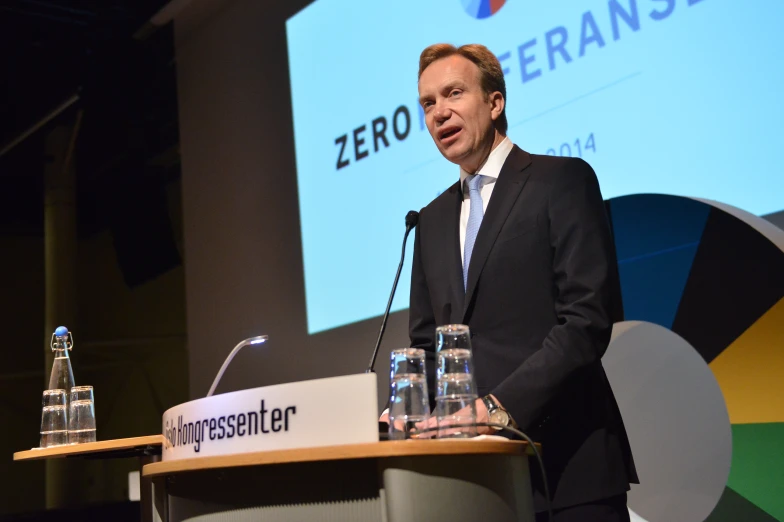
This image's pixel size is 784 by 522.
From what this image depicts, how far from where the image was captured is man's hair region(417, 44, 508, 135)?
211 centimetres

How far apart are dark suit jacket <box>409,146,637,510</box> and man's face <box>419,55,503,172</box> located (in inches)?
3.7

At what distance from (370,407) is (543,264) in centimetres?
64

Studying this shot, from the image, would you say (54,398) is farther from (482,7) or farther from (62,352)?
(482,7)

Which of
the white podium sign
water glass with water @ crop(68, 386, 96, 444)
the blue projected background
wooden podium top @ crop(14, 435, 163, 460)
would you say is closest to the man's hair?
the blue projected background

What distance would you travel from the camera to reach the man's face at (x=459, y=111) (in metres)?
2.06

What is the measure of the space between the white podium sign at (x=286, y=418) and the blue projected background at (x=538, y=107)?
1.63m

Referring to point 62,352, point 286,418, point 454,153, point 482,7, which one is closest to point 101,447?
point 62,352

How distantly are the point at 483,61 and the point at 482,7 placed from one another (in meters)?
1.47

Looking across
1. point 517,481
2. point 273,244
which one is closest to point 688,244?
point 517,481

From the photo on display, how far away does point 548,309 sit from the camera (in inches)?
72.4

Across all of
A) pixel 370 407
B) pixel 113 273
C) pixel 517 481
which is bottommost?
pixel 517 481

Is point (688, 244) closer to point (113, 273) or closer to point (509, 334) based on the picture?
point (509, 334)

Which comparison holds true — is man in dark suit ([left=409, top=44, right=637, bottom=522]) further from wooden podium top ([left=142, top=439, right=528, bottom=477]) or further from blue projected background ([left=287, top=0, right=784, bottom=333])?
blue projected background ([left=287, top=0, right=784, bottom=333])

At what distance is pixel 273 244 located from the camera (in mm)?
4754
